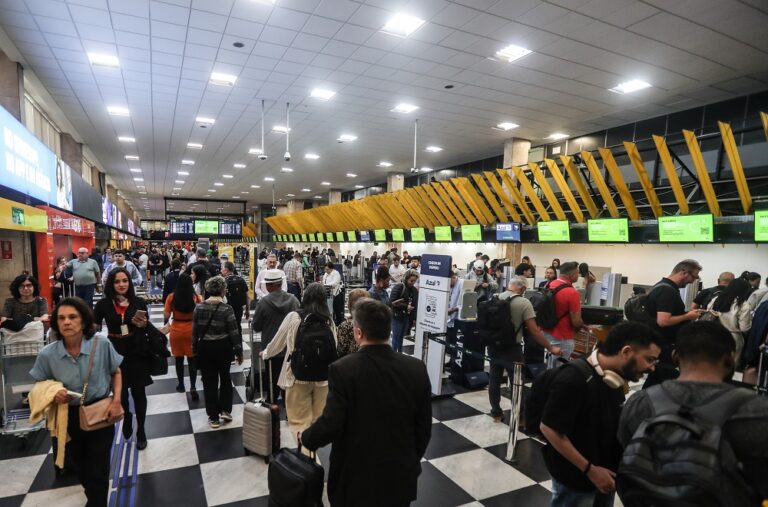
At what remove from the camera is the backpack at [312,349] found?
9.98 ft

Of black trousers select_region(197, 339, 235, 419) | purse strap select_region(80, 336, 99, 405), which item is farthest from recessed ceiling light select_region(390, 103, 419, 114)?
purse strap select_region(80, 336, 99, 405)

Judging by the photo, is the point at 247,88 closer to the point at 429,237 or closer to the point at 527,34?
the point at 527,34

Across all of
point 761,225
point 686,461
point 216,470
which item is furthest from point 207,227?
point 686,461

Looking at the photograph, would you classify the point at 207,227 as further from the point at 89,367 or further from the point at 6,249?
the point at 89,367

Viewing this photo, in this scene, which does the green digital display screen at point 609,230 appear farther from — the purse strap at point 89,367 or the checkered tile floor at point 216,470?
the purse strap at point 89,367

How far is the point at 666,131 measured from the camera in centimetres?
974

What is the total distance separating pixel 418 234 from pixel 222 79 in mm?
7679

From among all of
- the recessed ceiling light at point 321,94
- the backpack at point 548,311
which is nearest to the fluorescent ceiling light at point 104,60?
the recessed ceiling light at point 321,94

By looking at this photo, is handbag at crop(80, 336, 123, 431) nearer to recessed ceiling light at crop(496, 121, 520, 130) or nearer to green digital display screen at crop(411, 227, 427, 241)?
recessed ceiling light at crop(496, 121, 520, 130)

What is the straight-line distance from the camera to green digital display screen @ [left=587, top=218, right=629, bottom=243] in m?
7.76

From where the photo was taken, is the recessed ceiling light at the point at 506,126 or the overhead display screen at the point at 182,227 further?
the overhead display screen at the point at 182,227

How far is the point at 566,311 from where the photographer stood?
4.57 metres

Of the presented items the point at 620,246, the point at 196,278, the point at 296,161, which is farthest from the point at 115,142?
the point at 620,246

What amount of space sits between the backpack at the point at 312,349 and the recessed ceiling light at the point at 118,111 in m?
9.52
